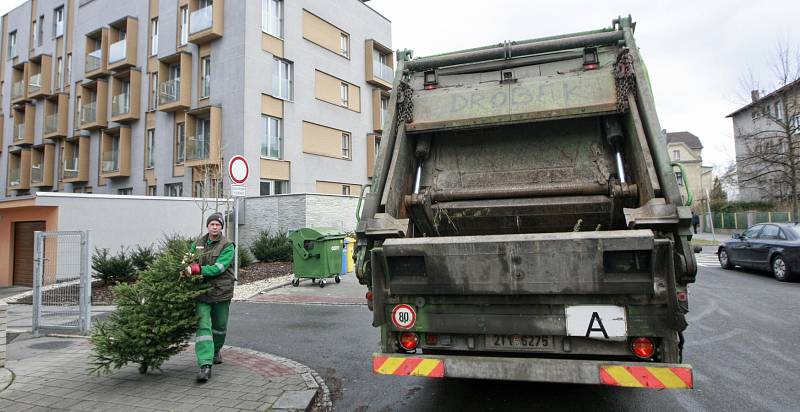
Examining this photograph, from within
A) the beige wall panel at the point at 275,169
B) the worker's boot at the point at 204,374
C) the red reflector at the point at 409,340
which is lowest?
the worker's boot at the point at 204,374

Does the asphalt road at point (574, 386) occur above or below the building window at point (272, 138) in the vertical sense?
below

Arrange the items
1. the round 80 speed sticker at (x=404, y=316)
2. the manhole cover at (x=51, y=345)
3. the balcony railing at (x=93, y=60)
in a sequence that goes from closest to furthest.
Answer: the round 80 speed sticker at (x=404, y=316), the manhole cover at (x=51, y=345), the balcony railing at (x=93, y=60)

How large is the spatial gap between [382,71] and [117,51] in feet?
49.1

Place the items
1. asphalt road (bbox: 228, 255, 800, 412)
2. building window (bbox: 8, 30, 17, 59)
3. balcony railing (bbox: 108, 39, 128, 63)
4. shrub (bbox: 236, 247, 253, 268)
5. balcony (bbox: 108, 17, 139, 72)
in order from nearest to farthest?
asphalt road (bbox: 228, 255, 800, 412) < shrub (bbox: 236, 247, 253, 268) < balcony (bbox: 108, 17, 139, 72) < balcony railing (bbox: 108, 39, 128, 63) < building window (bbox: 8, 30, 17, 59)

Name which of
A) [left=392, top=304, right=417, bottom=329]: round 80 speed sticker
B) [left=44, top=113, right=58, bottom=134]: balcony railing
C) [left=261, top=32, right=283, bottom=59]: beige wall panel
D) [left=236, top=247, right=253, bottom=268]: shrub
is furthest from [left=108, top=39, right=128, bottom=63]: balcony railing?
[left=392, top=304, right=417, bottom=329]: round 80 speed sticker

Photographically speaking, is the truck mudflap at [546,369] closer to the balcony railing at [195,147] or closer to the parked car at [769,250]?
the parked car at [769,250]

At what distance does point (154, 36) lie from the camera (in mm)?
25297

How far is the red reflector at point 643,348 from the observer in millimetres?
3146

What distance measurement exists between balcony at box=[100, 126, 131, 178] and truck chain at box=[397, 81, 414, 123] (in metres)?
25.2

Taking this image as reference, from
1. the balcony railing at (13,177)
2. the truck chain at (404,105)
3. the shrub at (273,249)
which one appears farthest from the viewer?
the balcony railing at (13,177)

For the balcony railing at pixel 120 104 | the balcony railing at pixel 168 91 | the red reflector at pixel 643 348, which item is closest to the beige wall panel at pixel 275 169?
the balcony railing at pixel 168 91

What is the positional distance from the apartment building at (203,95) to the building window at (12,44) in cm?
452

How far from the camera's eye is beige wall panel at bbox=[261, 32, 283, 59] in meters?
22.0

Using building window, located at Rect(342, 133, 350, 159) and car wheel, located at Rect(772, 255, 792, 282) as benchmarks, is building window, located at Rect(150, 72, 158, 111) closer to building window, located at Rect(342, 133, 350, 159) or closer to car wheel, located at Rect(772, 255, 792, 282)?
building window, located at Rect(342, 133, 350, 159)
